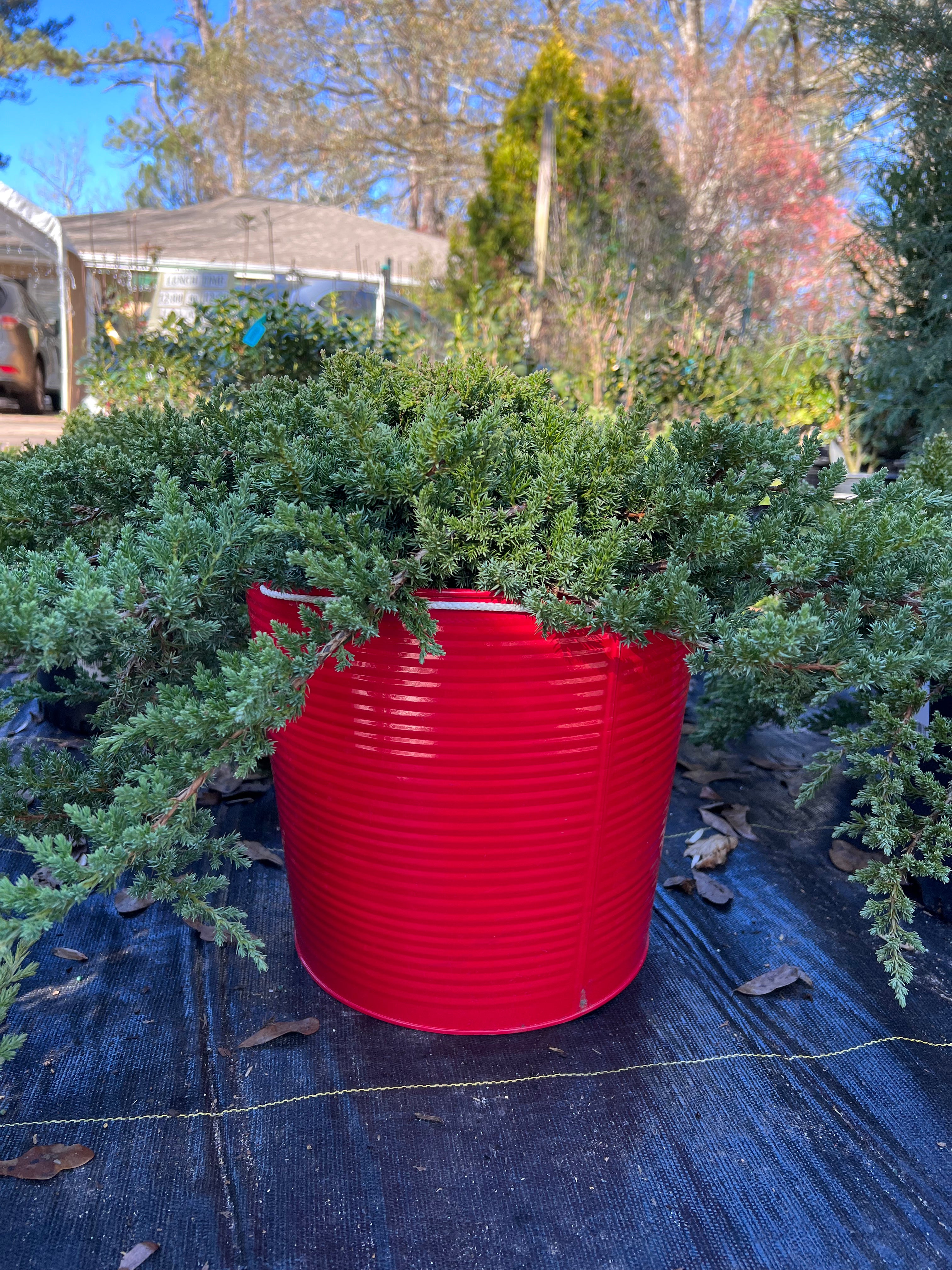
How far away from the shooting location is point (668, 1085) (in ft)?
5.02

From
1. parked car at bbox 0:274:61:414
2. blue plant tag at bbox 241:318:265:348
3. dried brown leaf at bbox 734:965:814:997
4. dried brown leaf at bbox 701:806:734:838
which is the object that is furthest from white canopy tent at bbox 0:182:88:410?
dried brown leaf at bbox 734:965:814:997

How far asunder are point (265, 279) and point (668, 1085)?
8.15 m

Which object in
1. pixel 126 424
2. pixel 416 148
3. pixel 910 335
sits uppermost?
pixel 416 148

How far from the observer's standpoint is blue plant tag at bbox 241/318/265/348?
4.02 meters

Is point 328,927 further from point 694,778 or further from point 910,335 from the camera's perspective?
point 910,335

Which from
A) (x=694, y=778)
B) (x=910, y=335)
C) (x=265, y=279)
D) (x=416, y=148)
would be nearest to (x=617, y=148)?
(x=265, y=279)

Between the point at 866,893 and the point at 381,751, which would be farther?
the point at 866,893

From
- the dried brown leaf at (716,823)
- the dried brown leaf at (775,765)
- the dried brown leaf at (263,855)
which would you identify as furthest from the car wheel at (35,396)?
the dried brown leaf at (716,823)

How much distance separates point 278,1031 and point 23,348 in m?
9.23

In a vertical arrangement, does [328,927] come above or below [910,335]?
below

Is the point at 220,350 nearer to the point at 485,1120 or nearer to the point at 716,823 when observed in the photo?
the point at 716,823

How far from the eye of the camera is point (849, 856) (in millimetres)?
2318

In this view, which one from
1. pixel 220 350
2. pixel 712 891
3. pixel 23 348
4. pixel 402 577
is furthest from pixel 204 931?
pixel 23 348

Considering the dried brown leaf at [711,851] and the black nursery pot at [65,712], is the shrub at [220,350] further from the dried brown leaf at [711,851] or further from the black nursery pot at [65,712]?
the dried brown leaf at [711,851]
